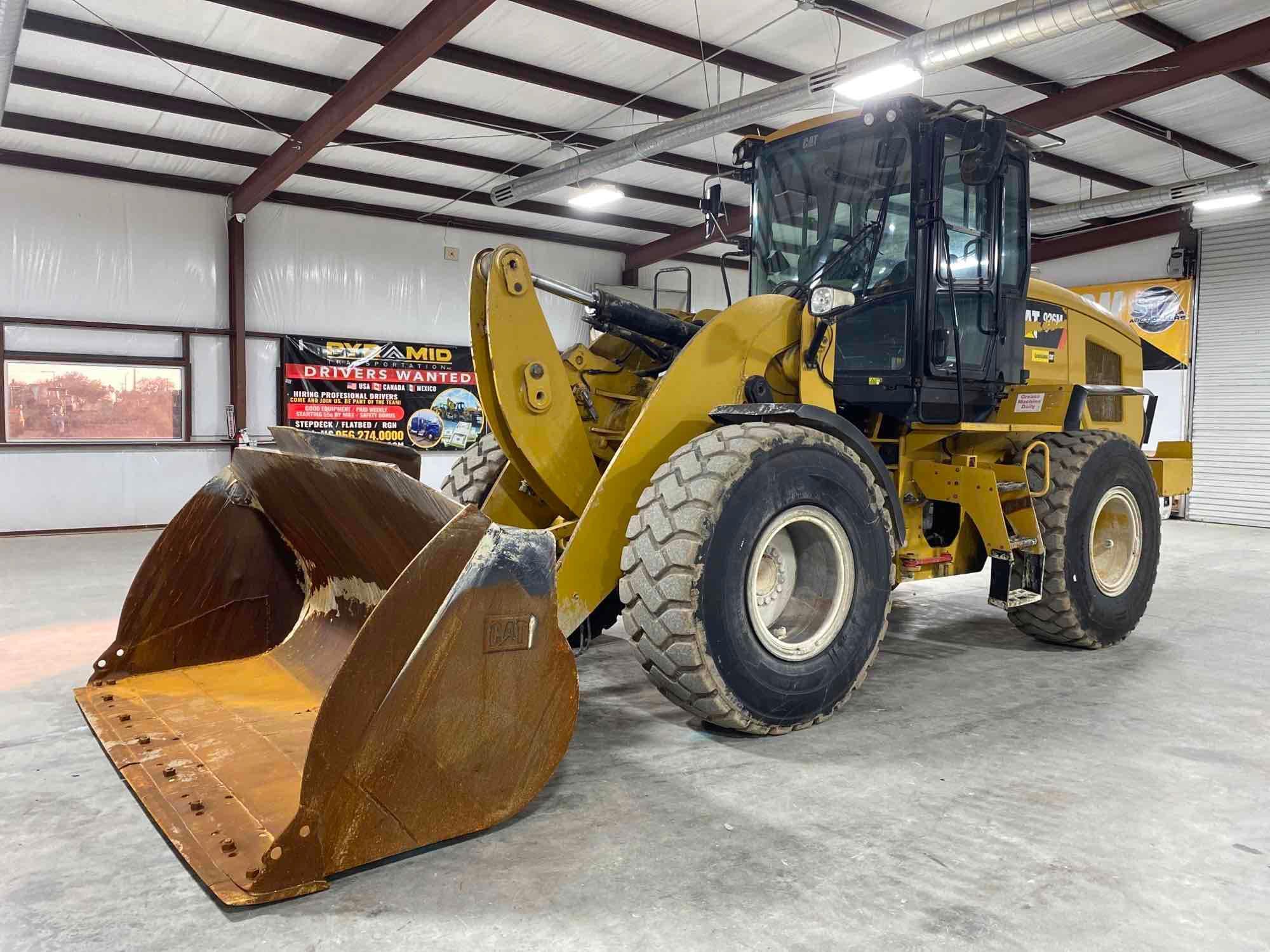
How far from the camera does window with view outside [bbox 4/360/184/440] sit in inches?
435

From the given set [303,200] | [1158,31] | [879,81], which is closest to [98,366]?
[303,200]

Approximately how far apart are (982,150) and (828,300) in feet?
3.50

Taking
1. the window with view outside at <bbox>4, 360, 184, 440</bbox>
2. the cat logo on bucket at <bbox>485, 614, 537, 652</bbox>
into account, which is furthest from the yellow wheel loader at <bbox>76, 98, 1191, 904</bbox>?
the window with view outside at <bbox>4, 360, 184, 440</bbox>

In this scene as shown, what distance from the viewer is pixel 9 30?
254 inches

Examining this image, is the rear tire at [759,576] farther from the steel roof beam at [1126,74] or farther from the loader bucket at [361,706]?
the steel roof beam at [1126,74]

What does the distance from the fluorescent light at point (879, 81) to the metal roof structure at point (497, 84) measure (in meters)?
0.69

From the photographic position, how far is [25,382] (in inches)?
435

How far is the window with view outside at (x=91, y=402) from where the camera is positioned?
1105 centimetres

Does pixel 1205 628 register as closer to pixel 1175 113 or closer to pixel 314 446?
pixel 314 446

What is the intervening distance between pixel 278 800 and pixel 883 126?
12.8ft

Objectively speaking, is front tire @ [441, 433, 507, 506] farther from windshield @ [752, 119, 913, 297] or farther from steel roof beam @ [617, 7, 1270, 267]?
steel roof beam @ [617, 7, 1270, 267]

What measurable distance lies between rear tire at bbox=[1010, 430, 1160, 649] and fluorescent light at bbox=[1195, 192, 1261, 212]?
8051 mm

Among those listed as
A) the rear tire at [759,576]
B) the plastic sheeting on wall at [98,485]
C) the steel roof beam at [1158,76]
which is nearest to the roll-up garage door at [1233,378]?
the steel roof beam at [1158,76]

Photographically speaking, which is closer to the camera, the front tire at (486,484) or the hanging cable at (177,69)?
the front tire at (486,484)
